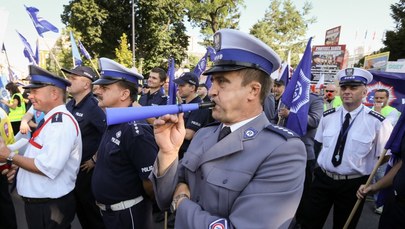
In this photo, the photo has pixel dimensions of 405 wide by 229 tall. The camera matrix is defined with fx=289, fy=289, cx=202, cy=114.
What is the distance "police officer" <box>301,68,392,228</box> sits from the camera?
3.28 meters

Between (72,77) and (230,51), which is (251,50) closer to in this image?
(230,51)

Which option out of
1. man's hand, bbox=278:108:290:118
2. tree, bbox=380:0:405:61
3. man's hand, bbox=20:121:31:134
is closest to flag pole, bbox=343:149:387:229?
man's hand, bbox=278:108:290:118

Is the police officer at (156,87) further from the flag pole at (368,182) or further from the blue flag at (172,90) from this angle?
the flag pole at (368,182)

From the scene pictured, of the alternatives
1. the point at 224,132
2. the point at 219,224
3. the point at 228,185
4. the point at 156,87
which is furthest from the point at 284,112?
the point at 219,224

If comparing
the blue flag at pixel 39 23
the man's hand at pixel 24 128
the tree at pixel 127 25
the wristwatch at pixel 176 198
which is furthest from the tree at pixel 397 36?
the wristwatch at pixel 176 198

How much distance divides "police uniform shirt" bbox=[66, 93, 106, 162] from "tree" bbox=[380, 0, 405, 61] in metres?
27.7

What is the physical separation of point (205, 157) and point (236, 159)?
18 cm

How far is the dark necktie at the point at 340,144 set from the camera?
333cm

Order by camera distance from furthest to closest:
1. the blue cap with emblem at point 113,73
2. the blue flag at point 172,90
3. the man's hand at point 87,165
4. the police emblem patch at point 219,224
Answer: the blue flag at point 172,90 < the man's hand at point 87,165 < the blue cap with emblem at point 113,73 < the police emblem patch at point 219,224

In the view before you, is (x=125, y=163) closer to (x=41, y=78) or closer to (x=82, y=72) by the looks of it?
(x=41, y=78)

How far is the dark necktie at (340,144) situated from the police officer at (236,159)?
7.02 ft

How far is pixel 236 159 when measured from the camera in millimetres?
1463

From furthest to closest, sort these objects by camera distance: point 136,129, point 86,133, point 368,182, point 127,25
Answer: point 127,25, point 86,133, point 368,182, point 136,129

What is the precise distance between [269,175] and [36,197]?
2.29 meters
